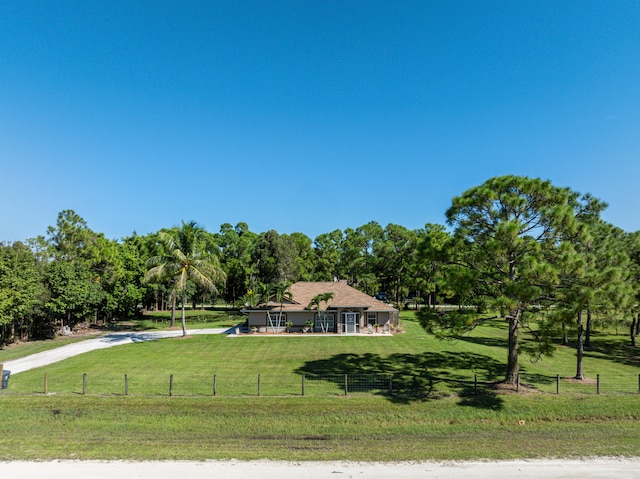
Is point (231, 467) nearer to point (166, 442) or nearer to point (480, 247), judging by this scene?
point (166, 442)

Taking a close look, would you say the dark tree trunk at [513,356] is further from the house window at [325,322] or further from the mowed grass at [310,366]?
the house window at [325,322]

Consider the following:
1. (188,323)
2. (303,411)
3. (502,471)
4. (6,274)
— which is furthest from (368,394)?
(188,323)

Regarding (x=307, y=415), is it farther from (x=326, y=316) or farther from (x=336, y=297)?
(x=336, y=297)

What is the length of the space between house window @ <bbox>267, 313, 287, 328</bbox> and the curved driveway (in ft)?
14.9

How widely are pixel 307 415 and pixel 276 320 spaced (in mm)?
23800

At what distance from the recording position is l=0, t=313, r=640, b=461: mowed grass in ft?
41.5

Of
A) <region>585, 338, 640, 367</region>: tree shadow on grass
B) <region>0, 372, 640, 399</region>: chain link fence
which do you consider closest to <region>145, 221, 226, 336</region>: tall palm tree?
<region>0, 372, 640, 399</region>: chain link fence

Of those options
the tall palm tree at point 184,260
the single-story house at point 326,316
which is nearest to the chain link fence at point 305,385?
the tall palm tree at point 184,260

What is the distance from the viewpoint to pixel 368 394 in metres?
17.1

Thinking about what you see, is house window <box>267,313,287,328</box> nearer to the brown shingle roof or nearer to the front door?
the brown shingle roof

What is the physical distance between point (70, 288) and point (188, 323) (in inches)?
607

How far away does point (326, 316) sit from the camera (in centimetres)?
3909

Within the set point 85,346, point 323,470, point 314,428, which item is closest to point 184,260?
point 85,346

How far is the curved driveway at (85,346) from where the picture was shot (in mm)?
24455
